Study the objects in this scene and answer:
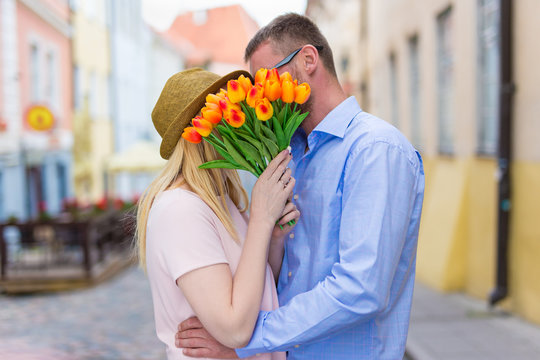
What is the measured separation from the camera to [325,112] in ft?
7.12

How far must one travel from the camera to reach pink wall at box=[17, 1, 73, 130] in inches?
600

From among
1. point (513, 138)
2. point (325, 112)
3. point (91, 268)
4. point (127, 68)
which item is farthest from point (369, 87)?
point (325, 112)

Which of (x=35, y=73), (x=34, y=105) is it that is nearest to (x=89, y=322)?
(x=34, y=105)

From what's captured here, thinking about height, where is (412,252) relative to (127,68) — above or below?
below

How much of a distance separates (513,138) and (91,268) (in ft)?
23.8

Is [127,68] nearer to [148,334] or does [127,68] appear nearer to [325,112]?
[148,334]

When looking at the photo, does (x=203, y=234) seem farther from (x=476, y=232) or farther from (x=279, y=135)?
(x=476, y=232)

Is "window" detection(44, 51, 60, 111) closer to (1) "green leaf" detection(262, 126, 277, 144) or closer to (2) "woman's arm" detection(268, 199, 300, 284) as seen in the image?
(2) "woman's arm" detection(268, 199, 300, 284)

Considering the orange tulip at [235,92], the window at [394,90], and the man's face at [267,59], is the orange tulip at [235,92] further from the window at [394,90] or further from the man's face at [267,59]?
the window at [394,90]

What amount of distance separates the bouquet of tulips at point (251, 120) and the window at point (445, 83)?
8.20 m

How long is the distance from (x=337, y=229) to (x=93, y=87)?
21856mm

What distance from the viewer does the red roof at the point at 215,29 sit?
54438 millimetres

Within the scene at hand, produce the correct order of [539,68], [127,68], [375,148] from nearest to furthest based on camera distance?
[375,148] → [539,68] → [127,68]

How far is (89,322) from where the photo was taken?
809cm
